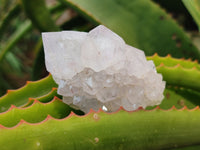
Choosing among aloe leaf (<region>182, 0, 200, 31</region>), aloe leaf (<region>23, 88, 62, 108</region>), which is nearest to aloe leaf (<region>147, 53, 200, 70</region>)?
aloe leaf (<region>182, 0, 200, 31</region>)

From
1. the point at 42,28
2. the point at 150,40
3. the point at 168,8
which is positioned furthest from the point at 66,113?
the point at 168,8

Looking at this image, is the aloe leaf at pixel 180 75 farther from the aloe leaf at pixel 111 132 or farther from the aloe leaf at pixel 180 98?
the aloe leaf at pixel 111 132

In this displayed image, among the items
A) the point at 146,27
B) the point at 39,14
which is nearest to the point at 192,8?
the point at 146,27

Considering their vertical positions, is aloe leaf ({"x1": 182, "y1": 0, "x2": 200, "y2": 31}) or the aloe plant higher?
aloe leaf ({"x1": 182, "y1": 0, "x2": 200, "y2": 31})

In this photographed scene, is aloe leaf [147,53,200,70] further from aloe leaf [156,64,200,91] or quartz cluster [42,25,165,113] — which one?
quartz cluster [42,25,165,113]

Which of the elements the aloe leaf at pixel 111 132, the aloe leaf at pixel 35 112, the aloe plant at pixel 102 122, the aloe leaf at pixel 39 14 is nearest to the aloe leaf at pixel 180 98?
the aloe plant at pixel 102 122

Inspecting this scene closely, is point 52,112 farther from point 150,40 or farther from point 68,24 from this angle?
point 68,24

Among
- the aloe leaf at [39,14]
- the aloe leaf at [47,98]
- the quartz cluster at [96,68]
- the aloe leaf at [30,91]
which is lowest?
the aloe leaf at [39,14]
